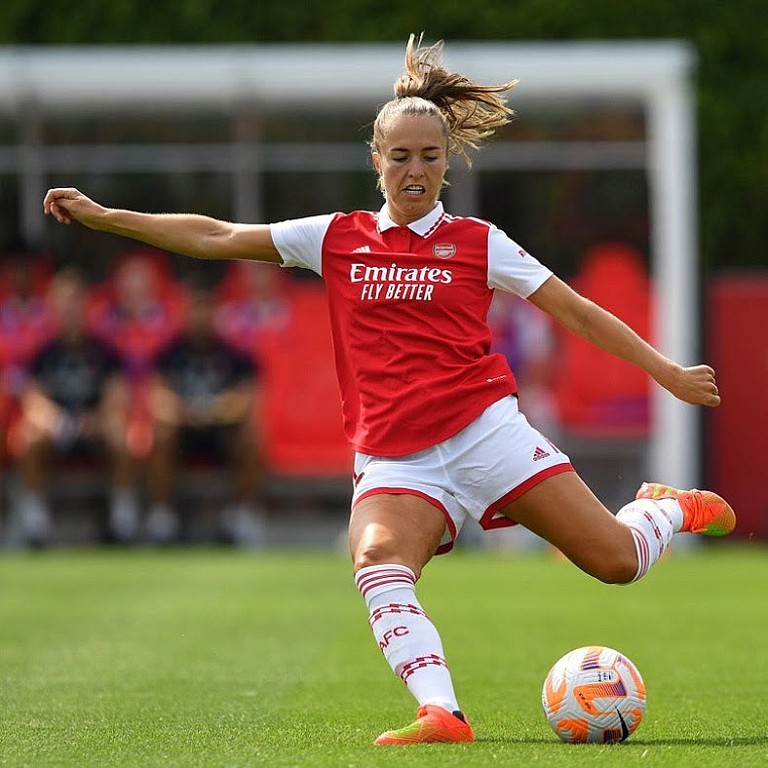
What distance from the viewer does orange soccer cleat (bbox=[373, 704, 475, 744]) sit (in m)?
5.54

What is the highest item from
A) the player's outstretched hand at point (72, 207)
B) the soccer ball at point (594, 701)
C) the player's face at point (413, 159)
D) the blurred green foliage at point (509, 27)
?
the blurred green foliage at point (509, 27)

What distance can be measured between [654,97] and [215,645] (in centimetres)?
1009

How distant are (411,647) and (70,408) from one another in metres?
12.2

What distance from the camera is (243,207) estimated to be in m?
19.0

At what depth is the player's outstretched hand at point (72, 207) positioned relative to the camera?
6.37 meters

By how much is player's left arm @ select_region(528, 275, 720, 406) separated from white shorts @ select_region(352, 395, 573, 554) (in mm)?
412

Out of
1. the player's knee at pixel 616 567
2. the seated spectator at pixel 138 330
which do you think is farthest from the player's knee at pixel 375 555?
the seated spectator at pixel 138 330

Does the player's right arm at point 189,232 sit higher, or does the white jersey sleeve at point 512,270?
the player's right arm at point 189,232

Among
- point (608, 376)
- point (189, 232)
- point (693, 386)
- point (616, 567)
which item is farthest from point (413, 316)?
point (608, 376)

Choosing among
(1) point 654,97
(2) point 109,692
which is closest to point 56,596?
(2) point 109,692

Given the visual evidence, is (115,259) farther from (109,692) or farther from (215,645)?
(109,692)

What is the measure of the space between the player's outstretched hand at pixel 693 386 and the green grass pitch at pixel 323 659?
43.9 inches

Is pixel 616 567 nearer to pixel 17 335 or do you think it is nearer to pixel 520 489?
pixel 520 489

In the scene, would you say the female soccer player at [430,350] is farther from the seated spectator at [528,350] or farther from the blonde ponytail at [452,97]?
the seated spectator at [528,350]
